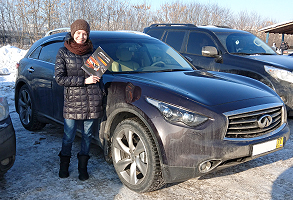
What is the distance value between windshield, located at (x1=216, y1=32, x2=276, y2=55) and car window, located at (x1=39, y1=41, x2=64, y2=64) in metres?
3.62

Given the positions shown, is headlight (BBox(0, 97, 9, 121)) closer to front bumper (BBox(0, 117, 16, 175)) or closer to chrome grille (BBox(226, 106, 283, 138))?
front bumper (BBox(0, 117, 16, 175))

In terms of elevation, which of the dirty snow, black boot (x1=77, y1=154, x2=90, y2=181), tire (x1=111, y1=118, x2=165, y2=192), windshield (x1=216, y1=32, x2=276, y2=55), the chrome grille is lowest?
the dirty snow

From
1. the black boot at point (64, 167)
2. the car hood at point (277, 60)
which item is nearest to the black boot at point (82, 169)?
the black boot at point (64, 167)

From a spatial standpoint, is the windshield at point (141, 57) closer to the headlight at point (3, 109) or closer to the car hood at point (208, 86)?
the car hood at point (208, 86)

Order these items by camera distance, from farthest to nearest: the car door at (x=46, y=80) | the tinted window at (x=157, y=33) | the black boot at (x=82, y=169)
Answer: the tinted window at (x=157, y=33) < the car door at (x=46, y=80) < the black boot at (x=82, y=169)

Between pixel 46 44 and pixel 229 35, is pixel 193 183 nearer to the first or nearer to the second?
pixel 46 44

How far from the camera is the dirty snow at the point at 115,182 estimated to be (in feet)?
10.4

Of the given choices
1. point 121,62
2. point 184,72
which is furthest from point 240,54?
point 121,62

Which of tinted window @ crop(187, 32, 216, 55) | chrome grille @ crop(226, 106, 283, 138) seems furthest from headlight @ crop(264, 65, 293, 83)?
chrome grille @ crop(226, 106, 283, 138)

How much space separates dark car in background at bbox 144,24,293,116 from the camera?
18.3 feet

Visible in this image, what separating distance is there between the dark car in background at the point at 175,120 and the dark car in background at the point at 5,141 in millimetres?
966

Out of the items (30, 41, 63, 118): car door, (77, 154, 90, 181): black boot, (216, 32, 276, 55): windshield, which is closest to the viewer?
(77, 154, 90, 181): black boot

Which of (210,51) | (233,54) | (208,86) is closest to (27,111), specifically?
(208,86)

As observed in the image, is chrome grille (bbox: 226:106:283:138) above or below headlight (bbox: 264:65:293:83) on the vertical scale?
below
